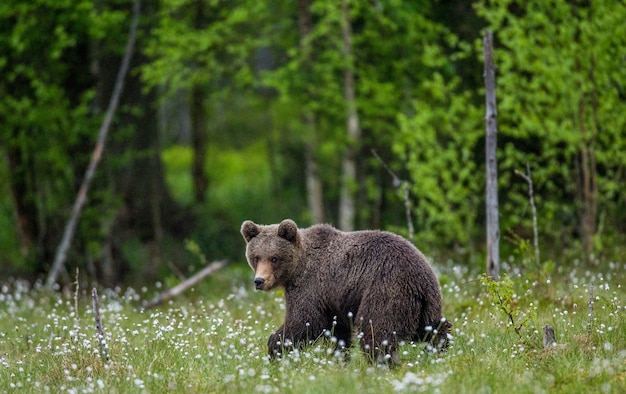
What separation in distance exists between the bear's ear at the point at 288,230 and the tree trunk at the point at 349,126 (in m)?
9.77

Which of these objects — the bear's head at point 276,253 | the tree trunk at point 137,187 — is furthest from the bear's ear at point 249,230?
the tree trunk at point 137,187

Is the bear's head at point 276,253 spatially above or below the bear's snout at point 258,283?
above

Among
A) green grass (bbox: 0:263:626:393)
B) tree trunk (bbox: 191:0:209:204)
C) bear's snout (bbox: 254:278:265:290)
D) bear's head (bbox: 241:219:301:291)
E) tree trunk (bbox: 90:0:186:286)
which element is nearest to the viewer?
green grass (bbox: 0:263:626:393)

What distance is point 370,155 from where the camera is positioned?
68.5 ft

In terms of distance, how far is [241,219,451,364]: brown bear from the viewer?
7.19m

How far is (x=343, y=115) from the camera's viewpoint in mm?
18844

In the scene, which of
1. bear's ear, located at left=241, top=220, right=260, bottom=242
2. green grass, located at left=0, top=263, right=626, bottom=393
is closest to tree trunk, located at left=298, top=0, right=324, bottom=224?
green grass, located at left=0, top=263, right=626, bottom=393

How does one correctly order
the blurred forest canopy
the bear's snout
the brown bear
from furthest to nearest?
the blurred forest canopy → the bear's snout → the brown bear

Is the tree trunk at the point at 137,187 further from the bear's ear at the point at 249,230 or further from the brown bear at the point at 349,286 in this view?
the brown bear at the point at 349,286

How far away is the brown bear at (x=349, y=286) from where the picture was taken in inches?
283

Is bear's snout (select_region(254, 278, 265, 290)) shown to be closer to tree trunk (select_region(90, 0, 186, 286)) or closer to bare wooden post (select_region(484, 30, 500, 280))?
bare wooden post (select_region(484, 30, 500, 280))

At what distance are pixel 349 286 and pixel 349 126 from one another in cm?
1084

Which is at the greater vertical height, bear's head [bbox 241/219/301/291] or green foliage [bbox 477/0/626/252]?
green foliage [bbox 477/0/626/252]

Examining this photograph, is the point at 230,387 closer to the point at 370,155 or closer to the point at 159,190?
the point at 370,155
